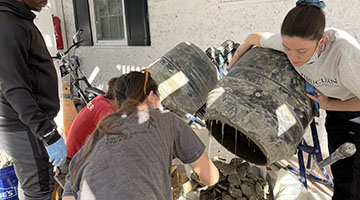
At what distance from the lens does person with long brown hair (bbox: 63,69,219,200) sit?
3.07ft

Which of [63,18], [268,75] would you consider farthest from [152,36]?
[268,75]

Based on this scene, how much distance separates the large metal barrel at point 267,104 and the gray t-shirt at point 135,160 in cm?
24

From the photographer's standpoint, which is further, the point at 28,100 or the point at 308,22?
the point at 28,100

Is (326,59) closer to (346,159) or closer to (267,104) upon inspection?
(267,104)

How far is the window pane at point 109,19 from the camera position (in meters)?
4.43

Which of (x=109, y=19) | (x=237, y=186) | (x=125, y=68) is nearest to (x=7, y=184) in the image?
(x=237, y=186)

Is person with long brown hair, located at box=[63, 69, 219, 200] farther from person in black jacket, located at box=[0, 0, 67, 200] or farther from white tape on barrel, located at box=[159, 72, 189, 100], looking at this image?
person in black jacket, located at box=[0, 0, 67, 200]

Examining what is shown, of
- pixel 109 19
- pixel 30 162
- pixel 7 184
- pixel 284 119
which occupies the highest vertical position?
pixel 109 19

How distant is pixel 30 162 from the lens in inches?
61.2

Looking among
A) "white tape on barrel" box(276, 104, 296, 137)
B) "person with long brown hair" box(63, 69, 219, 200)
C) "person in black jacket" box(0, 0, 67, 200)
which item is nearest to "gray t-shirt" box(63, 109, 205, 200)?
"person with long brown hair" box(63, 69, 219, 200)

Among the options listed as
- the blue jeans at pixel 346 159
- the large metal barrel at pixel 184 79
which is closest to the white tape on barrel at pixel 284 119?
the blue jeans at pixel 346 159

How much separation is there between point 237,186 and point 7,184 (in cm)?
168

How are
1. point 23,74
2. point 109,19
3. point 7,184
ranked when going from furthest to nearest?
point 109,19, point 7,184, point 23,74

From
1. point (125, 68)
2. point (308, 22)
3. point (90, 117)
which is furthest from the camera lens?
point (125, 68)
